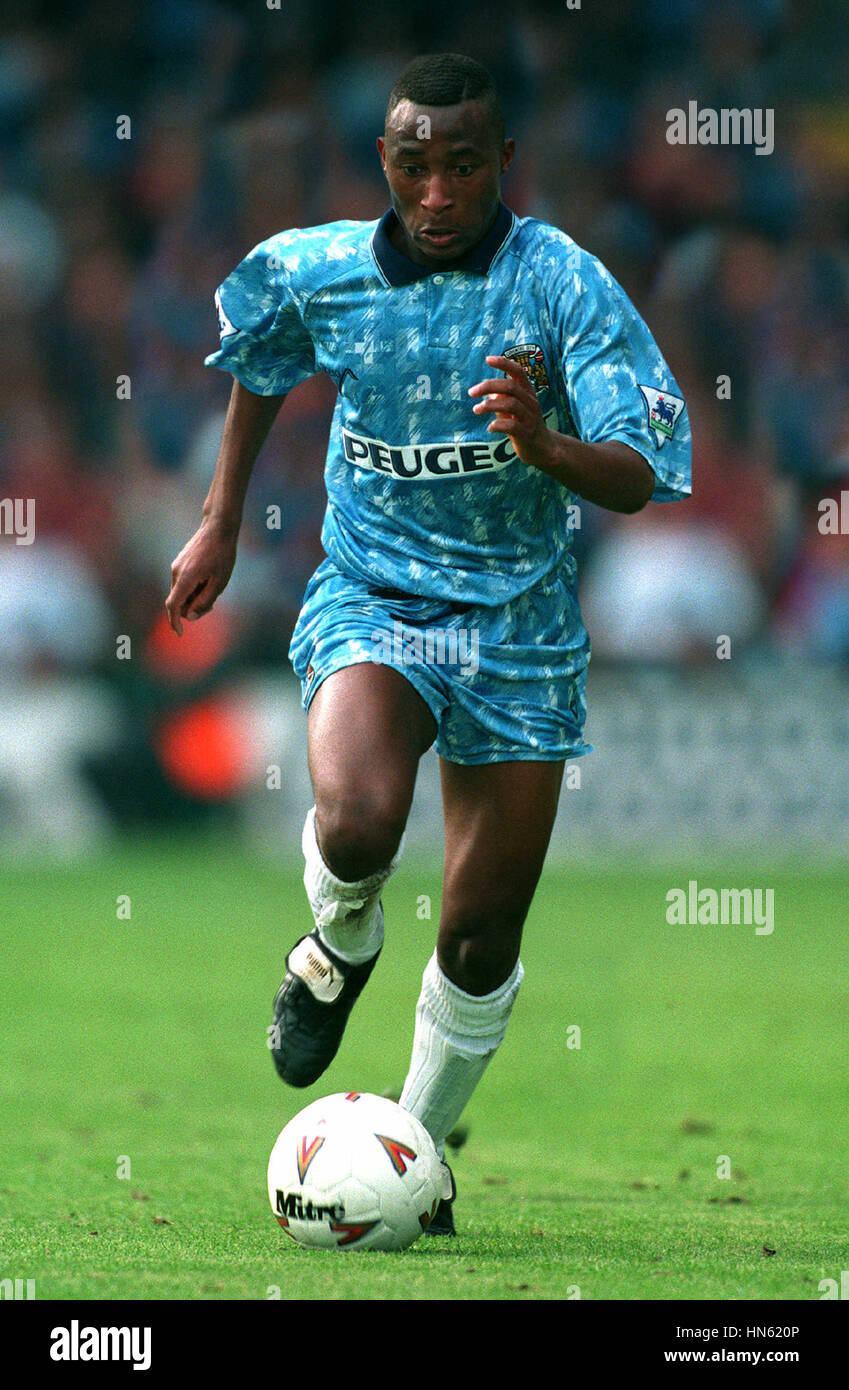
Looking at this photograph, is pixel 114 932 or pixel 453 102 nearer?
pixel 453 102

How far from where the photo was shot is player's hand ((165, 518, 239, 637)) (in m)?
4.43

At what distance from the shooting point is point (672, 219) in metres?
13.3

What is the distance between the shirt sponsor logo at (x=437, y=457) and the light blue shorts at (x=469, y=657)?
0.26m

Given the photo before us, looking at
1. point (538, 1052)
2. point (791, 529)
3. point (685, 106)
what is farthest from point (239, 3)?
point (538, 1052)

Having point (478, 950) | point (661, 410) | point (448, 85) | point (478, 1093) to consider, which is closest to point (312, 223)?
point (478, 1093)

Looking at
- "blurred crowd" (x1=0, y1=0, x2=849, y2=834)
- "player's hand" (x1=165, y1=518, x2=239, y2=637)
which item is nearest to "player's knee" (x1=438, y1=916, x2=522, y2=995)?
"player's hand" (x1=165, y1=518, x2=239, y2=637)

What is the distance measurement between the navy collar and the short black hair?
7.3 inches

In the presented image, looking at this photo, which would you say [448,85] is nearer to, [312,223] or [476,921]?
[476,921]

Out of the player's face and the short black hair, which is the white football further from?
the short black hair

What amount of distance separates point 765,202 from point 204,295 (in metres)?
3.89

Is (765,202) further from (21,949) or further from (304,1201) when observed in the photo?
(304,1201)

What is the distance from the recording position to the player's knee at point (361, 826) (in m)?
3.79

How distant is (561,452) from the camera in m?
3.59

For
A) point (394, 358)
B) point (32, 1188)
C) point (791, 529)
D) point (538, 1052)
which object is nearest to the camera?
point (394, 358)
